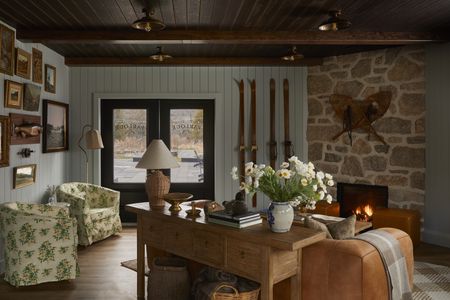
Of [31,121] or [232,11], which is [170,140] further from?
[232,11]

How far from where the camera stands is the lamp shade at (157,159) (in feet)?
11.1

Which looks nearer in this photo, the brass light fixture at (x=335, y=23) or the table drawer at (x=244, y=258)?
the table drawer at (x=244, y=258)

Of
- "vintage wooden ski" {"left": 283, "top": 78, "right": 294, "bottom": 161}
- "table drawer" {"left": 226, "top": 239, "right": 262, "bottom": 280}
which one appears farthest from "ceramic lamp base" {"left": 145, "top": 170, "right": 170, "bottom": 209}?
"vintage wooden ski" {"left": 283, "top": 78, "right": 294, "bottom": 161}

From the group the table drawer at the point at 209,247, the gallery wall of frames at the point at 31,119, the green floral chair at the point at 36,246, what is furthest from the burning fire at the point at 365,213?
the gallery wall of frames at the point at 31,119

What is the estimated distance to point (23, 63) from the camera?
4656 millimetres

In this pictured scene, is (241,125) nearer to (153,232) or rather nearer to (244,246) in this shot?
(153,232)

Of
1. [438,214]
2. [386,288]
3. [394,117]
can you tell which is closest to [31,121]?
[386,288]

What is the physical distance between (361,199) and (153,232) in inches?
141

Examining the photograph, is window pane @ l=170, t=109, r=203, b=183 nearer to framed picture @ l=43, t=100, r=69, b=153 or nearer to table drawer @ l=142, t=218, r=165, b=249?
framed picture @ l=43, t=100, r=69, b=153

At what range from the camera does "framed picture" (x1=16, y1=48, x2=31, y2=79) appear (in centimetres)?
452

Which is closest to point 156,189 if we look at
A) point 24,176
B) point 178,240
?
point 178,240

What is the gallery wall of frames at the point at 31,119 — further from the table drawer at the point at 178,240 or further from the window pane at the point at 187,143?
the table drawer at the point at 178,240

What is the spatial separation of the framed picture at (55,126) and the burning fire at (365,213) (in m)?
4.36

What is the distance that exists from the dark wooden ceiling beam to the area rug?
250 centimetres
